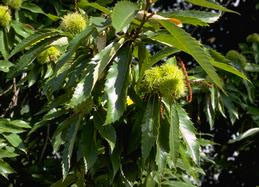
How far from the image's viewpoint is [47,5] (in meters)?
2.70

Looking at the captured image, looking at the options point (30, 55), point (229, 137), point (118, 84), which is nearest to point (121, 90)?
point (118, 84)

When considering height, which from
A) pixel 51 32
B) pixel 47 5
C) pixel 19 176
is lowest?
pixel 19 176

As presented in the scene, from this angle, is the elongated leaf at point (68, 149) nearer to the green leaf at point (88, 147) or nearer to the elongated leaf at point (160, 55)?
the green leaf at point (88, 147)

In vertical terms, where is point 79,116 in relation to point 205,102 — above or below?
above

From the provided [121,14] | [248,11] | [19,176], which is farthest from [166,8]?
[121,14]

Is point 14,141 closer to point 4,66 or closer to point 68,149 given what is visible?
point 4,66

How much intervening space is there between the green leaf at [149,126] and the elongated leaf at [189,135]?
92 millimetres

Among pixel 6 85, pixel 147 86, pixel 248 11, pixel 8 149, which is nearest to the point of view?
pixel 147 86

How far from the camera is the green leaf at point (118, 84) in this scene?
128cm

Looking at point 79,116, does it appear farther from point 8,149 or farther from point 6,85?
point 6,85

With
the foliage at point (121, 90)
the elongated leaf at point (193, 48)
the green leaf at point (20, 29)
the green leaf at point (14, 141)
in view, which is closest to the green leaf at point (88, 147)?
the foliage at point (121, 90)

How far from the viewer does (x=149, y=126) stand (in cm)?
139

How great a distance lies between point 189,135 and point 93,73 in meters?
0.34

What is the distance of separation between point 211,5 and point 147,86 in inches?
11.1
